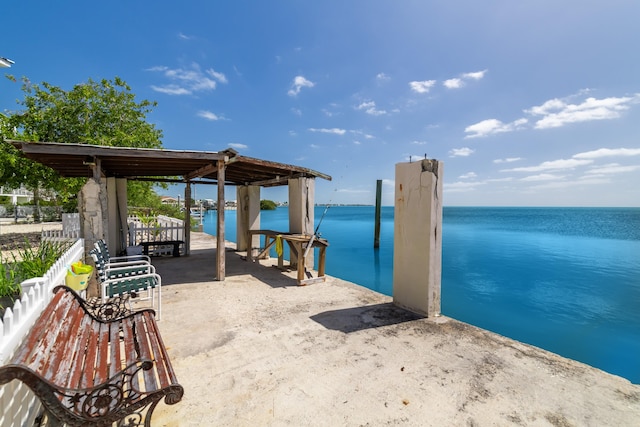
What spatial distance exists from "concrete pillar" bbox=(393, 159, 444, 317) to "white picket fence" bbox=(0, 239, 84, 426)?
445 centimetres

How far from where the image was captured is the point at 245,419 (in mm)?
2271

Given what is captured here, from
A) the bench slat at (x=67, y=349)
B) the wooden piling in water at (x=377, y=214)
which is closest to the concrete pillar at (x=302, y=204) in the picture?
the bench slat at (x=67, y=349)

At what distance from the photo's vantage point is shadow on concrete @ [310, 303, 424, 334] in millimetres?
4117

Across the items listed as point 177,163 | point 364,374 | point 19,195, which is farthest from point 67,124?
point 19,195

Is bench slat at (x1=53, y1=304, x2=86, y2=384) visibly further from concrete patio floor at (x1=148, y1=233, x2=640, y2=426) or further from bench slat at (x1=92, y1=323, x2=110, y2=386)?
concrete patio floor at (x1=148, y1=233, x2=640, y2=426)

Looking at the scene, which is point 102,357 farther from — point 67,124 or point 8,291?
point 67,124

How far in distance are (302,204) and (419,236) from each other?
379cm

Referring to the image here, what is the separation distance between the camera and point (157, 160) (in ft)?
20.8

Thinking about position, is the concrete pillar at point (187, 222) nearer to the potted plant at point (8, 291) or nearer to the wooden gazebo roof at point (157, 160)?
the wooden gazebo roof at point (157, 160)

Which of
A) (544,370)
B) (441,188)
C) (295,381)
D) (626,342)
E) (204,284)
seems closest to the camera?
(295,381)

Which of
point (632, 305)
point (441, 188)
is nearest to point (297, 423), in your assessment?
point (441, 188)

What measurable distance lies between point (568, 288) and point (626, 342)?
16.9 feet

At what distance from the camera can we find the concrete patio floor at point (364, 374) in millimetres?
2346

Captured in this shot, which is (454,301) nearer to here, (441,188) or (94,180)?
(441,188)
